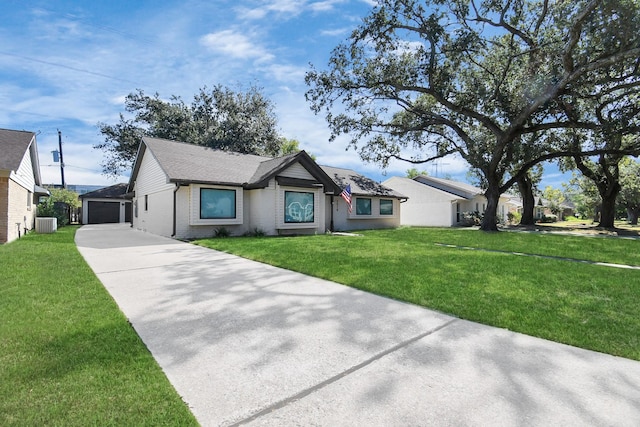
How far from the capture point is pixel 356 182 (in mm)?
22094

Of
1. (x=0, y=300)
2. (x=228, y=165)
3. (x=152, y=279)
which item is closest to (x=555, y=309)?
(x=152, y=279)

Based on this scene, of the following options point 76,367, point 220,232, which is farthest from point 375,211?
point 76,367

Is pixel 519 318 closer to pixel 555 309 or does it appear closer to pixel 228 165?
pixel 555 309

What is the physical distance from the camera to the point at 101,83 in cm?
2005

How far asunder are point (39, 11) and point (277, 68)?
9.43 metres

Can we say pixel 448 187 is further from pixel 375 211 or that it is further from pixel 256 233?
pixel 256 233

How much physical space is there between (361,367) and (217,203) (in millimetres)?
12062

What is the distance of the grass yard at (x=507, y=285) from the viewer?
3.62 meters

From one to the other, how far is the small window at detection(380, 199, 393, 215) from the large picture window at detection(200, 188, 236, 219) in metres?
11.7

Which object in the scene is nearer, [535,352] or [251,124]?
[535,352]

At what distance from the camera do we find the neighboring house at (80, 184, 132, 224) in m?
26.6

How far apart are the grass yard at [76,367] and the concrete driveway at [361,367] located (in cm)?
17

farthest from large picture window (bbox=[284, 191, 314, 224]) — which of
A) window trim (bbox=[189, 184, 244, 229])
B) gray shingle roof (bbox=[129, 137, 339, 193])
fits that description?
window trim (bbox=[189, 184, 244, 229])

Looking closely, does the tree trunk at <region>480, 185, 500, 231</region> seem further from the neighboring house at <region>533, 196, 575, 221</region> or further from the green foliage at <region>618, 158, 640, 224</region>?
the neighboring house at <region>533, 196, 575, 221</region>
